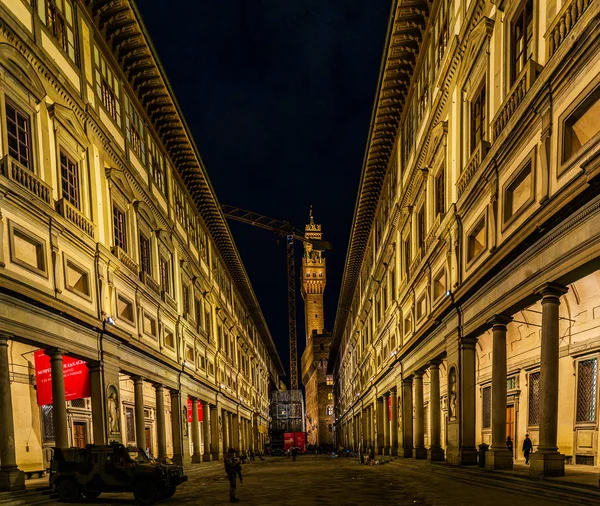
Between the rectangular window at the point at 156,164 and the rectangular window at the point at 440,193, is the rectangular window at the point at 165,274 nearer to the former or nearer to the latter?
the rectangular window at the point at 156,164

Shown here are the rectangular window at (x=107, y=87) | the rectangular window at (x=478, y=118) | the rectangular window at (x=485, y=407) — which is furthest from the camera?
the rectangular window at (x=485, y=407)

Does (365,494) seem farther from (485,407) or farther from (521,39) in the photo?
(521,39)

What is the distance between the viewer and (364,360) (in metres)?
48.0

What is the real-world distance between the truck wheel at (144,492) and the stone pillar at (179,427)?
14210 mm

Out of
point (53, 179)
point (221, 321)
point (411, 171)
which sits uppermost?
point (221, 321)

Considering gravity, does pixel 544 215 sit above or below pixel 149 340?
below

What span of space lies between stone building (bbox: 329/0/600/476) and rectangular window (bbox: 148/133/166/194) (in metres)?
12.8

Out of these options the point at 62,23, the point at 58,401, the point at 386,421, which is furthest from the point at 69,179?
the point at 386,421

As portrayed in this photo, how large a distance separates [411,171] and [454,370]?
1107cm

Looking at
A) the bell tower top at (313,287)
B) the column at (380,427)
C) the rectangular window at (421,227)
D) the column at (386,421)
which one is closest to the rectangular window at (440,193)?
the rectangular window at (421,227)

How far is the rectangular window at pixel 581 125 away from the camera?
10.3 meters

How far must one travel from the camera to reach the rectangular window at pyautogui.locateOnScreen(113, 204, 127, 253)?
70.7ft

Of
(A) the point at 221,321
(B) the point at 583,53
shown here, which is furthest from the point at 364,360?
(B) the point at 583,53

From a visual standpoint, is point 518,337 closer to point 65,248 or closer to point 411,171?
point 411,171
